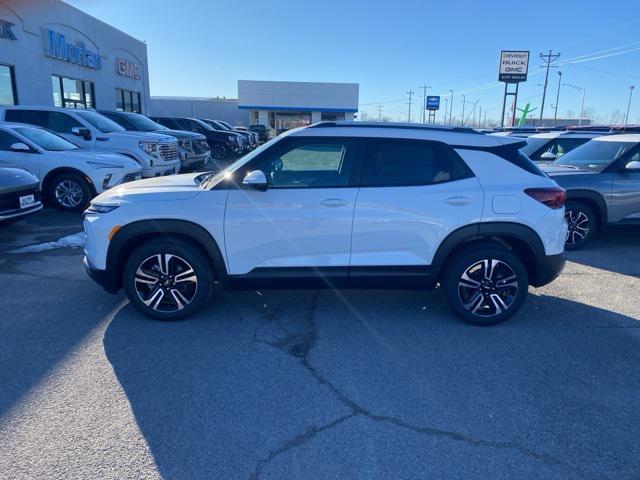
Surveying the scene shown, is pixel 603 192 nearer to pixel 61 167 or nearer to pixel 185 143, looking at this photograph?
pixel 61 167

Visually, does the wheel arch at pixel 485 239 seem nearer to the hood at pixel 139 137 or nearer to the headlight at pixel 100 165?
the headlight at pixel 100 165

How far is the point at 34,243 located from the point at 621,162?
9.00 metres

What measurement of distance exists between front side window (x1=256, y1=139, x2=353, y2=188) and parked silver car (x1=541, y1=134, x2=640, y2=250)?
432 cm

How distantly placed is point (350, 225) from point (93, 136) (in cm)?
933

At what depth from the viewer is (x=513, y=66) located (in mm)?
39344

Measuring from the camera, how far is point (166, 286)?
4113 millimetres

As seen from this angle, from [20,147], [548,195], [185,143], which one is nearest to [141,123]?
[185,143]

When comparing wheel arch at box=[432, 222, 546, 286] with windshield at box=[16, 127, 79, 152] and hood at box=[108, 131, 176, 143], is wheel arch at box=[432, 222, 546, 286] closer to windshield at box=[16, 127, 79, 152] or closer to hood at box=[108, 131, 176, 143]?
windshield at box=[16, 127, 79, 152]

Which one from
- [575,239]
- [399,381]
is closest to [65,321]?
[399,381]

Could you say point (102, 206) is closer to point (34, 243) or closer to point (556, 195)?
point (34, 243)

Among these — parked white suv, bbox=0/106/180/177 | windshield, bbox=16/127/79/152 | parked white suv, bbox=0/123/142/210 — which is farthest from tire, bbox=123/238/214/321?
parked white suv, bbox=0/106/180/177

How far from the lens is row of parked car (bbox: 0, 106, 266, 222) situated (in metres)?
6.79

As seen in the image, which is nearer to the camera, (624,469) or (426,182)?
(624,469)

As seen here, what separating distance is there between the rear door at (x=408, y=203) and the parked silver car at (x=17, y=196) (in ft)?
17.0
